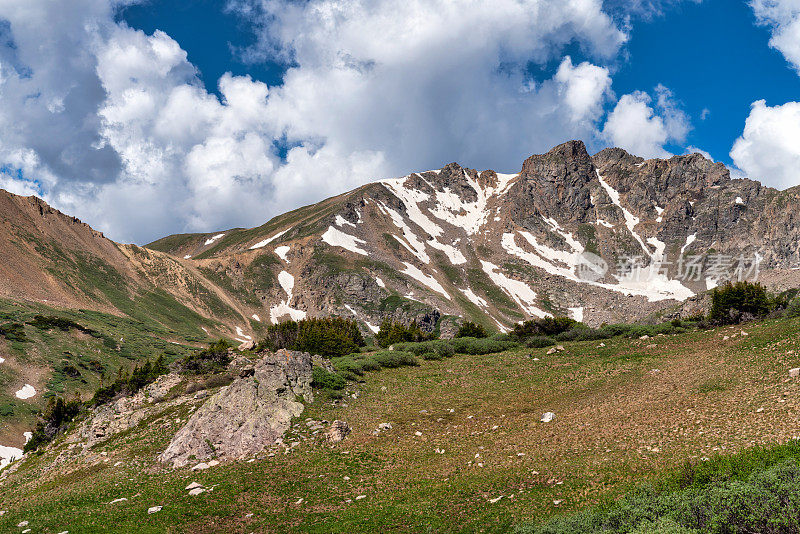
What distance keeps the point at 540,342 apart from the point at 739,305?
612 inches

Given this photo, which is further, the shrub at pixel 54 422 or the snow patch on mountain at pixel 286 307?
the snow patch on mountain at pixel 286 307

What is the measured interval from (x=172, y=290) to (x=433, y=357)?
142m

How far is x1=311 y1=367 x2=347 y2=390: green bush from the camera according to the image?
27.4 meters

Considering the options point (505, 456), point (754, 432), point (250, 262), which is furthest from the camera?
point (250, 262)

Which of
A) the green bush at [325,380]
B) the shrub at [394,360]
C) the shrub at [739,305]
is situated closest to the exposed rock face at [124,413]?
the green bush at [325,380]

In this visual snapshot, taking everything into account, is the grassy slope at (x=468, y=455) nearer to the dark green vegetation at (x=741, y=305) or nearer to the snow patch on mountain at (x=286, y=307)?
the dark green vegetation at (x=741, y=305)

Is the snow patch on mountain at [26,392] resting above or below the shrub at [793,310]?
above

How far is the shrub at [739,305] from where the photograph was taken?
33406 millimetres

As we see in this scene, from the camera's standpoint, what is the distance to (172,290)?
153125 mm

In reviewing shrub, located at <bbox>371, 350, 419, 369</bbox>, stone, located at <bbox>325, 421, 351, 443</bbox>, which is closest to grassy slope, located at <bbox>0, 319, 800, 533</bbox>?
stone, located at <bbox>325, 421, 351, 443</bbox>

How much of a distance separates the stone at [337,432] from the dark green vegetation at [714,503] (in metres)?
12.3

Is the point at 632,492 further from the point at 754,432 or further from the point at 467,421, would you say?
the point at 467,421

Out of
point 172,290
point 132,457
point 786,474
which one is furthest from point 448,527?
point 172,290

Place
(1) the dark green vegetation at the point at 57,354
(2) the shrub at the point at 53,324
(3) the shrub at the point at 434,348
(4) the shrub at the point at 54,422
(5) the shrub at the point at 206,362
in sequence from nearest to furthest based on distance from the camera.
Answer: (5) the shrub at the point at 206,362, (4) the shrub at the point at 54,422, (3) the shrub at the point at 434,348, (1) the dark green vegetation at the point at 57,354, (2) the shrub at the point at 53,324
